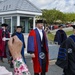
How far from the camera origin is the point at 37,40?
708cm

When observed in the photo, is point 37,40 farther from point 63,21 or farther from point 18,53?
point 63,21

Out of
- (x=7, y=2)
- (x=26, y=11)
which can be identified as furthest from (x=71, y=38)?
(x=7, y=2)

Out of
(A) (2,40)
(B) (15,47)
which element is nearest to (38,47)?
(B) (15,47)

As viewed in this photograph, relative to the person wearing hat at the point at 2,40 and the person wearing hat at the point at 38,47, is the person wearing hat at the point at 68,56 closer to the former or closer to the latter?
the person wearing hat at the point at 38,47

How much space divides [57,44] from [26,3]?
1098cm

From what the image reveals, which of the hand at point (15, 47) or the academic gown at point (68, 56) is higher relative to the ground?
the hand at point (15, 47)

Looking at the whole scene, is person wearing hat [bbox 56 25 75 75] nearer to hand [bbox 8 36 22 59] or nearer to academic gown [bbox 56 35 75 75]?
academic gown [bbox 56 35 75 75]

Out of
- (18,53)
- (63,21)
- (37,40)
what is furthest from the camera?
(63,21)

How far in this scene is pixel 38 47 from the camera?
7074mm

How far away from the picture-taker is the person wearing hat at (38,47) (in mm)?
7047

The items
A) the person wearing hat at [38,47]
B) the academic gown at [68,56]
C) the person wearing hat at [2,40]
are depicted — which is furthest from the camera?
the person wearing hat at [2,40]

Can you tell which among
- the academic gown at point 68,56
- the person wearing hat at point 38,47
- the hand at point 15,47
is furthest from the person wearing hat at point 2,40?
the hand at point 15,47

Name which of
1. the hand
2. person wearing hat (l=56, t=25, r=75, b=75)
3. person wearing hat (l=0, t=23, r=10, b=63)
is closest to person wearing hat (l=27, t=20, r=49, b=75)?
person wearing hat (l=56, t=25, r=75, b=75)

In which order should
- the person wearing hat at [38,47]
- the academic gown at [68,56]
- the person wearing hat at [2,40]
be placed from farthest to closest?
the person wearing hat at [2,40] → the person wearing hat at [38,47] → the academic gown at [68,56]
